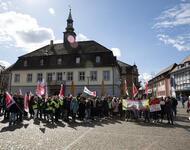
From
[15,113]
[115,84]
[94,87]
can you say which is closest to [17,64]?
[94,87]

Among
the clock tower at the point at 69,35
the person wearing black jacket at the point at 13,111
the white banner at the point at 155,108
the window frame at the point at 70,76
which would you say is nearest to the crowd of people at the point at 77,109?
the person wearing black jacket at the point at 13,111

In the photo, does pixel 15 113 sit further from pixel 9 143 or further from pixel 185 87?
pixel 185 87

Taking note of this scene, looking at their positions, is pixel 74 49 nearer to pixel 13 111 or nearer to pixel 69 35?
pixel 69 35

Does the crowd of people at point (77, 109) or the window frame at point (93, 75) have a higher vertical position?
the window frame at point (93, 75)

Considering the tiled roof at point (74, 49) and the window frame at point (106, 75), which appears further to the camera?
the tiled roof at point (74, 49)

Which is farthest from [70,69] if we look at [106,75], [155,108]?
[155,108]

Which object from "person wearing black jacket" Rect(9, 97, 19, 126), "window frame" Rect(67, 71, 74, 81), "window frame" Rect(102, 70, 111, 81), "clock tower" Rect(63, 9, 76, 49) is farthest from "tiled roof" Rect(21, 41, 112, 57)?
"person wearing black jacket" Rect(9, 97, 19, 126)

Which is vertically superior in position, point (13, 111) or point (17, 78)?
point (17, 78)

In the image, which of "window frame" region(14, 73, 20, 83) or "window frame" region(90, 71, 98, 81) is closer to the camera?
"window frame" region(90, 71, 98, 81)

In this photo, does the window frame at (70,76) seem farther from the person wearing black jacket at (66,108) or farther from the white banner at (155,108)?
the white banner at (155,108)

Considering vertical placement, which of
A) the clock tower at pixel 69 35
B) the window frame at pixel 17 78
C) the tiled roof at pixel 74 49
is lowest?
the window frame at pixel 17 78

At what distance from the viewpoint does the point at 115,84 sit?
91.2ft

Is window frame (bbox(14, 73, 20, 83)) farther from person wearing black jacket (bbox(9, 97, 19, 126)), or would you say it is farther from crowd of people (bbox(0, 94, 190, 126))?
person wearing black jacket (bbox(9, 97, 19, 126))

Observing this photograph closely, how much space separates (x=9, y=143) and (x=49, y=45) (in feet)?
107
